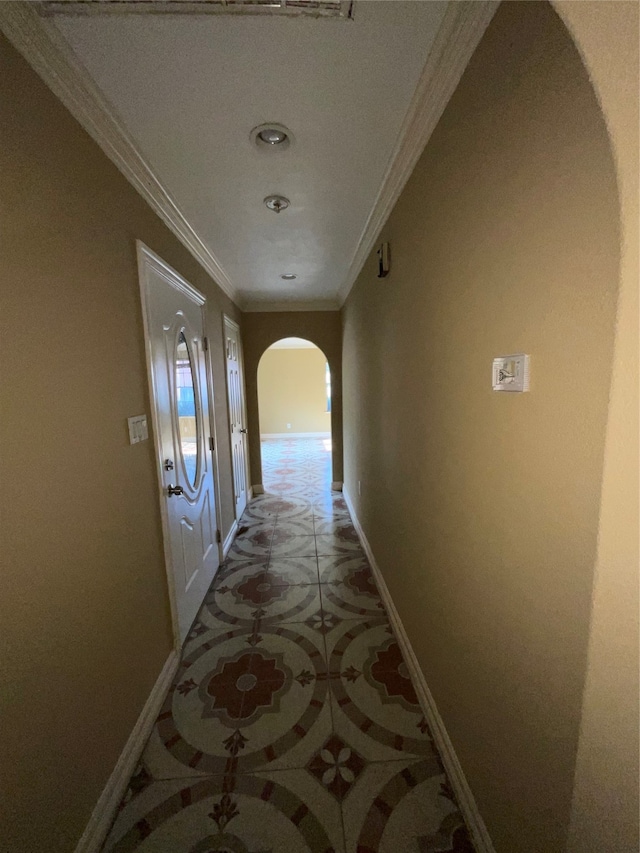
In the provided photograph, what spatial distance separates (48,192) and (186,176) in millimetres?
791

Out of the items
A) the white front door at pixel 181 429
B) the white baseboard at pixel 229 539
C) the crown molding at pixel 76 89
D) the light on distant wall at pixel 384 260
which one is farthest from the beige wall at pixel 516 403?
the white baseboard at pixel 229 539

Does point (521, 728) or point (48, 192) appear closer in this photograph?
point (521, 728)

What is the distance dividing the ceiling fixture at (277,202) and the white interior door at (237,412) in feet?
5.13

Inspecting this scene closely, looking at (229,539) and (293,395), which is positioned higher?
(293,395)

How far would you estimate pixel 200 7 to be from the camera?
854 mm

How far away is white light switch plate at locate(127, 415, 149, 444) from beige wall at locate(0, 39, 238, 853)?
0.04m

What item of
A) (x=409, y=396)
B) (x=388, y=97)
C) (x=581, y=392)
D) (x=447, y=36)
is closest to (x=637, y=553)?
(x=581, y=392)

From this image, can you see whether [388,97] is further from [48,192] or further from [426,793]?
[426,793]

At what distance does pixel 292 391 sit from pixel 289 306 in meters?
4.37

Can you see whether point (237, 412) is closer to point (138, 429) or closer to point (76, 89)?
point (138, 429)

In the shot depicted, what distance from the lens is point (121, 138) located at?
50.1 inches

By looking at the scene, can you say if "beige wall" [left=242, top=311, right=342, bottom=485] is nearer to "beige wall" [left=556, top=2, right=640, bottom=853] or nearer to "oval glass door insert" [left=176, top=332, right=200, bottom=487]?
"oval glass door insert" [left=176, top=332, right=200, bottom=487]

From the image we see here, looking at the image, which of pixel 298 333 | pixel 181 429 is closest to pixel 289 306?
pixel 298 333

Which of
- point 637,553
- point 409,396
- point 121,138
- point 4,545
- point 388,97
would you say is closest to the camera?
point 637,553
